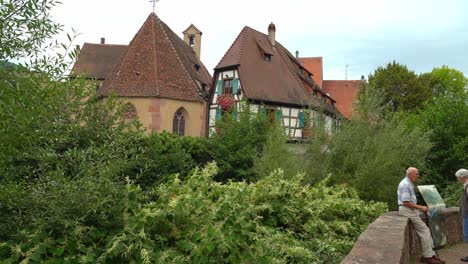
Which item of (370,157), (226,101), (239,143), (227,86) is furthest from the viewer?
(227,86)

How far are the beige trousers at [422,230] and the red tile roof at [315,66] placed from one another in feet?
137

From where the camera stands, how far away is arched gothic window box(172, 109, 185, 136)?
2744 cm

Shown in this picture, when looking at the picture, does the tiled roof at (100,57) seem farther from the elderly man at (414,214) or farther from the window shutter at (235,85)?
the elderly man at (414,214)

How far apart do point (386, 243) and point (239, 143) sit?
12.7 m

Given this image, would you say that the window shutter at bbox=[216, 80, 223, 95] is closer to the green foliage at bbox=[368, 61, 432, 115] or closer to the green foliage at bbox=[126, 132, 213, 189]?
the green foliage at bbox=[126, 132, 213, 189]

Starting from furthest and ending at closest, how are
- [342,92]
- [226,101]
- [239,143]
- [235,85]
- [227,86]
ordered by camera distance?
[342,92]
[227,86]
[235,85]
[226,101]
[239,143]

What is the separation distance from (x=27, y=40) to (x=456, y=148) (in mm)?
15523

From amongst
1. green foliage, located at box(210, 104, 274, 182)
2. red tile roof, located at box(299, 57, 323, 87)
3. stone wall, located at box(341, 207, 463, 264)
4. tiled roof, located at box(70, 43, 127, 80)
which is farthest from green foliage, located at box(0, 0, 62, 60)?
red tile roof, located at box(299, 57, 323, 87)

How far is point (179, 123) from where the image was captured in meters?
27.7

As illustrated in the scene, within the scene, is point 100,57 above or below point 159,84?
above

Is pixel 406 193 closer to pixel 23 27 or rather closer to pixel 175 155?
pixel 23 27

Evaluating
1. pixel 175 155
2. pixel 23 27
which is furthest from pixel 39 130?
pixel 175 155

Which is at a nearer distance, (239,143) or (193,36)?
(239,143)

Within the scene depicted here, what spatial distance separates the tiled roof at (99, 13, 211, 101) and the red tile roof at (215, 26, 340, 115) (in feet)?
7.80
